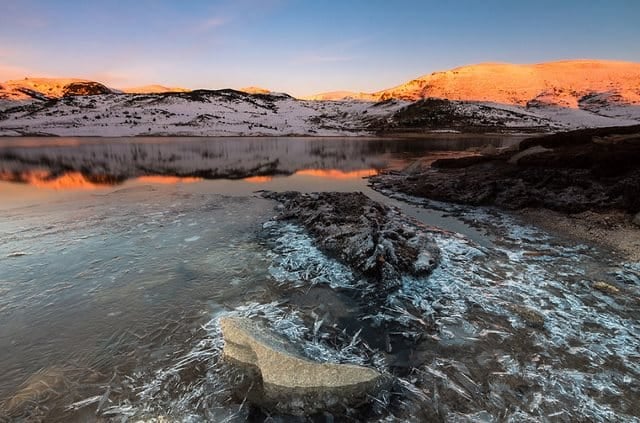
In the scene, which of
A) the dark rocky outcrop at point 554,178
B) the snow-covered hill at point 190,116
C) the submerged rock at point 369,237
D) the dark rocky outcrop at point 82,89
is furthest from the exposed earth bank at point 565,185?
the dark rocky outcrop at point 82,89

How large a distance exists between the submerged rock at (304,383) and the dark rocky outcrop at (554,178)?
1170 cm

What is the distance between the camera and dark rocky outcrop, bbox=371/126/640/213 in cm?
1235

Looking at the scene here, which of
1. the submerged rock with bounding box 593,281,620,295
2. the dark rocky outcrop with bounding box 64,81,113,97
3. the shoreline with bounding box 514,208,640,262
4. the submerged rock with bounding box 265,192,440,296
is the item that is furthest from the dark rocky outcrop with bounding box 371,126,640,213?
the dark rocky outcrop with bounding box 64,81,113,97

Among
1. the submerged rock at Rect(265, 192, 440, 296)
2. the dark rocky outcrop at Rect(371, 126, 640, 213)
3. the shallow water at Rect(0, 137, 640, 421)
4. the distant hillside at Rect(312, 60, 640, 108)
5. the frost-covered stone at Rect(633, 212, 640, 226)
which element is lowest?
the shallow water at Rect(0, 137, 640, 421)

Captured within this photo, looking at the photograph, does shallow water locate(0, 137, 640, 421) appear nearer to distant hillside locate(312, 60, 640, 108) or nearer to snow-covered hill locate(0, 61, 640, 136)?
snow-covered hill locate(0, 61, 640, 136)

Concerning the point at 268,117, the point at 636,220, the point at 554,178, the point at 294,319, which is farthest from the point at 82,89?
the point at 636,220

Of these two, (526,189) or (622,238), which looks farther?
(526,189)

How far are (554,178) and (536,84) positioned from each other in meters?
160

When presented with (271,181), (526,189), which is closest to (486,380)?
(526,189)

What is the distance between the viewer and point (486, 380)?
4.81m

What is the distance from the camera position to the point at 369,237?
9172 millimetres

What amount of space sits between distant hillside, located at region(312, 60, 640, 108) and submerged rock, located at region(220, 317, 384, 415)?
477 feet

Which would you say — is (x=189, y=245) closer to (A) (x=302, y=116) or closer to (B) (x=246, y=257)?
(B) (x=246, y=257)

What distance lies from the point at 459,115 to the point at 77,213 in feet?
313
